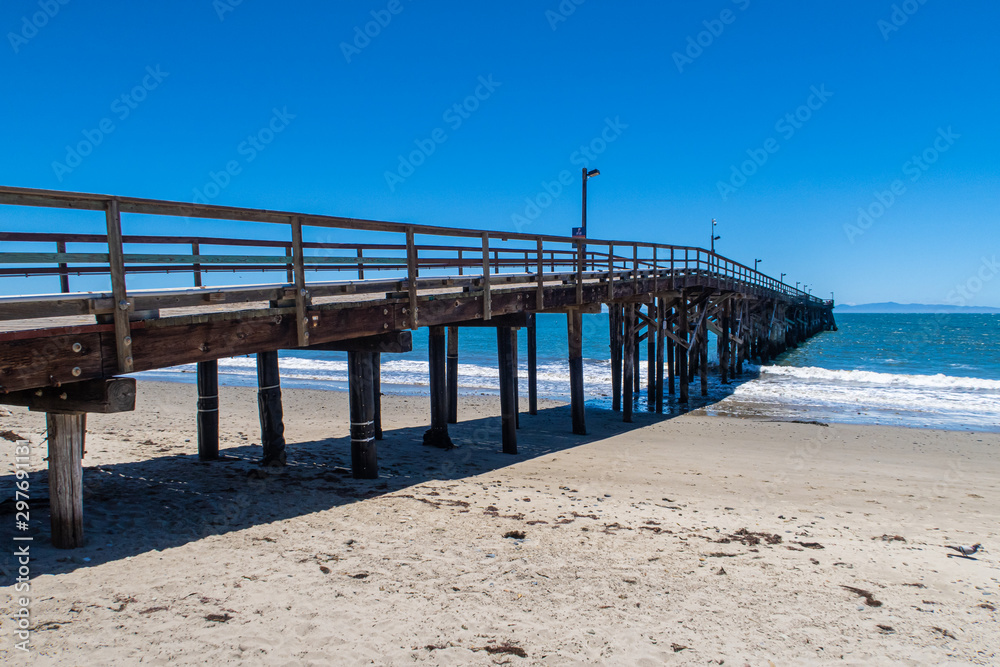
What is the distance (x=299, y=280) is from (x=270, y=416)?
3325 millimetres

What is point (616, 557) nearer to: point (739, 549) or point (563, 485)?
point (739, 549)

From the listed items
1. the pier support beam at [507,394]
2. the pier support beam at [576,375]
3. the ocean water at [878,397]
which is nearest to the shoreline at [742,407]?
the ocean water at [878,397]

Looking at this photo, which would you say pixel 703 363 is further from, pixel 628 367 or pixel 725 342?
pixel 628 367

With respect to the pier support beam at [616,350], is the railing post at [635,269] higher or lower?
higher

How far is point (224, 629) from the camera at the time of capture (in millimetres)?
3744

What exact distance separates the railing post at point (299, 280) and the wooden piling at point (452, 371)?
5941 mm

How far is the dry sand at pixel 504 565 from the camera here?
12.3 feet

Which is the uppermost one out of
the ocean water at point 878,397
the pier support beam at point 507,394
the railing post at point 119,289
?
the railing post at point 119,289

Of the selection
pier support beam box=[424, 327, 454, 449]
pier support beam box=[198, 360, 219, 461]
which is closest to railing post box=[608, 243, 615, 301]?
pier support beam box=[424, 327, 454, 449]

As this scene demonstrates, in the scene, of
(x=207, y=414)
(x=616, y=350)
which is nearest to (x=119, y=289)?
(x=207, y=414)

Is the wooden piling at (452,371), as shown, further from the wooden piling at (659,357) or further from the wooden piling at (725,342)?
the wooden piling at (725,342)

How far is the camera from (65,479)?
4.61 m

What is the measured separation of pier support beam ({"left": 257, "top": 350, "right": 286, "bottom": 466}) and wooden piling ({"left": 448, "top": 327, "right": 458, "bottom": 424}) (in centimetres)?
413

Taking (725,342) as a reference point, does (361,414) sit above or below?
below
